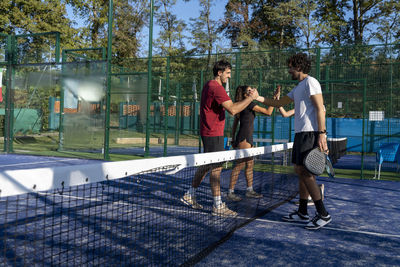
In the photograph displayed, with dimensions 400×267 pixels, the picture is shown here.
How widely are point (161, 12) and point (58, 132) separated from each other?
22.5 meters

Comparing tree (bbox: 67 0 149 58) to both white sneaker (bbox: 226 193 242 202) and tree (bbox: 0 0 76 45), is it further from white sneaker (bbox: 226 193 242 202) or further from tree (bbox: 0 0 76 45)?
white sneaker (bbox: 226 193 242 202)

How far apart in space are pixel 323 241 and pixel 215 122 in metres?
1.84

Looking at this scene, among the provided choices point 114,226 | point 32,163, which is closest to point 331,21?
point 32,163

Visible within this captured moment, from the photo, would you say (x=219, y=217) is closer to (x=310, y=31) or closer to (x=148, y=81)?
(x=148, y=81)

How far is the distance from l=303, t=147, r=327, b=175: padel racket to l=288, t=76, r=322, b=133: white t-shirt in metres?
0.27

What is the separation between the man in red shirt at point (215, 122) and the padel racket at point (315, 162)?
2.89 feet

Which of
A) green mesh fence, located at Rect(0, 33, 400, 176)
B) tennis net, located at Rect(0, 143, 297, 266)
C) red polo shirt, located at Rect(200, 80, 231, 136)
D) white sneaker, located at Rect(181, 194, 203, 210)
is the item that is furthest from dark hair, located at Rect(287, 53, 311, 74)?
green mesh fence, located at Rect(0, 33, 400, 176)

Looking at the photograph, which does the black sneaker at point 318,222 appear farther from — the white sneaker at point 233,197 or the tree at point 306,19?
the tree at point 306,19

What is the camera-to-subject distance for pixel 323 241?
13.0 ft

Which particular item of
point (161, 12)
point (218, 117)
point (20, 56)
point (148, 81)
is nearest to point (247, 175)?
point (218, 117)

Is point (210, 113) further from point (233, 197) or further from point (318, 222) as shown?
point (318, 222)

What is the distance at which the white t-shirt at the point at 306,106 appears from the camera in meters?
4.34

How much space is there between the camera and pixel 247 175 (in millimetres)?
5211

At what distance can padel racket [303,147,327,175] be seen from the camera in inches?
166
